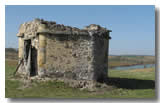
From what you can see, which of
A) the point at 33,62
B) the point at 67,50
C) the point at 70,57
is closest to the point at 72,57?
the point at 70,57

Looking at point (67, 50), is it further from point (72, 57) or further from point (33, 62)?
point (33, 62)

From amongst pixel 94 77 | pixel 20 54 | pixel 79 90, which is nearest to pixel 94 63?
pixel 94 77

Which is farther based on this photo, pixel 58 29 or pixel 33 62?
pixel 33 62

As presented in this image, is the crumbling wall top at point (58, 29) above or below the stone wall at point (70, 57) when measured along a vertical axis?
above

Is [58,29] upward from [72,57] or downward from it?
upward

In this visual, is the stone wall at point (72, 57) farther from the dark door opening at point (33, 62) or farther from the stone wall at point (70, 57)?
the dark door opening at point (33, 62)

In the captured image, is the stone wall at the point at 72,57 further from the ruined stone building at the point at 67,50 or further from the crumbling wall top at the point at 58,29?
the crumbling wall top at the point at 58,29

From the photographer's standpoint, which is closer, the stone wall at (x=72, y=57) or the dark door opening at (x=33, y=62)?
the stone wall at (x=72, y=57)

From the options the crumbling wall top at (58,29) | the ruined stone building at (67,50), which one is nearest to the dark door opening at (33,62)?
the ruined stone building at (67,50)

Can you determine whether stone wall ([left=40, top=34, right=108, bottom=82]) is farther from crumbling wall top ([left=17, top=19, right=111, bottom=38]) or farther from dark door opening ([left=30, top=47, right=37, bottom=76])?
dark door opening ([left=30, top=47, right=37, bottom=76])

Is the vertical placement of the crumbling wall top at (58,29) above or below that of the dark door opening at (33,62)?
above

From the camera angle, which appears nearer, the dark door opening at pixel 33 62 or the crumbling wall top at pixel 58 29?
the crumbling wall top at pixel 58 29

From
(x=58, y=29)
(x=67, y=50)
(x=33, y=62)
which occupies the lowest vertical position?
(x=33, y=62)

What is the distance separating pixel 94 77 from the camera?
36.3 feet
